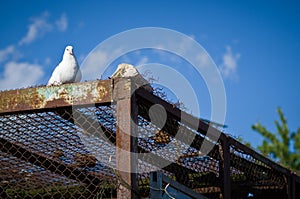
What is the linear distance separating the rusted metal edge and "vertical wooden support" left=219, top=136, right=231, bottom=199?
126cm

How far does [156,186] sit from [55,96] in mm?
713

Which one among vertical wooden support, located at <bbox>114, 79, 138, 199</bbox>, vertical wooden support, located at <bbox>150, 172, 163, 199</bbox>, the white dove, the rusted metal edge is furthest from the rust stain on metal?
vertical wooden support, located at <bbox>150, 172, 163, 199</bbox>

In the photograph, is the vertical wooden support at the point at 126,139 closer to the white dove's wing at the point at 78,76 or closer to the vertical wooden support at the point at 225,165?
the white dove's wing at the point at 78,76

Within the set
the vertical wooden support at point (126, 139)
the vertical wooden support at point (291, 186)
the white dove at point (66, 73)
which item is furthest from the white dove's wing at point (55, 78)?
the vertical wooden support at point (291, 186)

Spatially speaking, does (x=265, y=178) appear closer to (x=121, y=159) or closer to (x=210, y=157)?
(x=210, y=157)

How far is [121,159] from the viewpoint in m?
2.90

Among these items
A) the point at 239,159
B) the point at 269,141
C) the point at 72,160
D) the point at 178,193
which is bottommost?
the point at 178,193

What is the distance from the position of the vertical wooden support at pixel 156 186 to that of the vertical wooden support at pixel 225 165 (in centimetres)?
102

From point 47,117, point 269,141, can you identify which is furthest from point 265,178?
point 269,141

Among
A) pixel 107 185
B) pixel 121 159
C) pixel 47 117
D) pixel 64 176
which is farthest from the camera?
pixel 64 176

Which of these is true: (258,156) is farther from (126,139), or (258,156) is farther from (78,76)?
(126,139)

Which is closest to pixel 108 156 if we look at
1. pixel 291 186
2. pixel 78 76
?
pixel 78 76

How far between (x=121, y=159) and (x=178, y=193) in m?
0.57

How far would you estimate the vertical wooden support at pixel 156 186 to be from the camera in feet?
9.92
